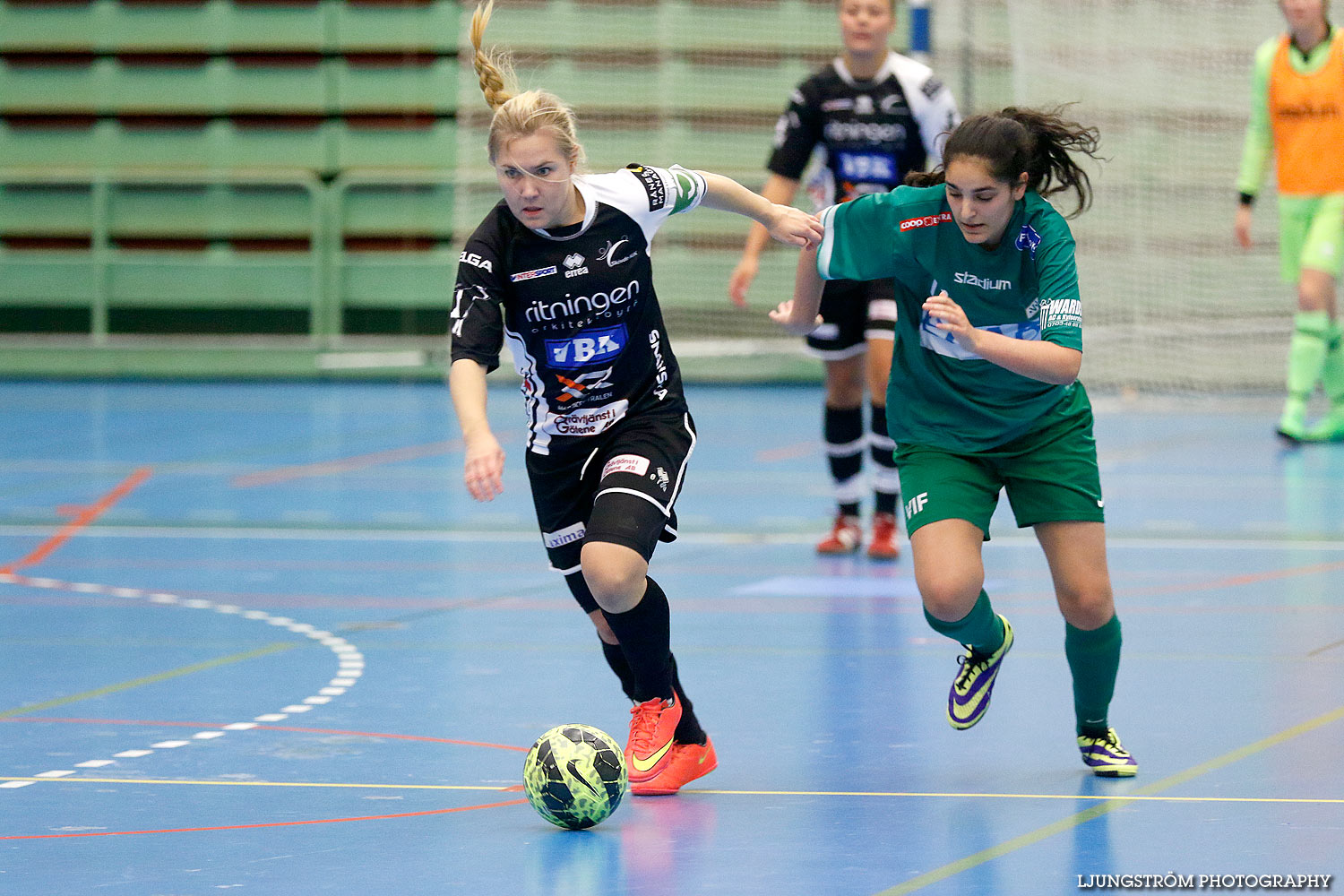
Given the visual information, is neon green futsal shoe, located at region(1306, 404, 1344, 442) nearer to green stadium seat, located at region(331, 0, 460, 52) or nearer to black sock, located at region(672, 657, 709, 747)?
black sock, located at region(672, 657, 709, 747)

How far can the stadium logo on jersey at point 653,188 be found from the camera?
4066 millimetres

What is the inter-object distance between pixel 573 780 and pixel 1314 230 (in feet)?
23.9

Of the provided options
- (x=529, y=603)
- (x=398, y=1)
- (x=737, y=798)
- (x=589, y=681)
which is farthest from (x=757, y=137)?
(x=737, y=798)

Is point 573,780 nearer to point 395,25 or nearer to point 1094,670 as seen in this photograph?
point 1094,670

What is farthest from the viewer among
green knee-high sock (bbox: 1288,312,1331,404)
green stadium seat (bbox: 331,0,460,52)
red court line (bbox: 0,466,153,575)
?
green stadium seat (bbox: 331,0,460,52)

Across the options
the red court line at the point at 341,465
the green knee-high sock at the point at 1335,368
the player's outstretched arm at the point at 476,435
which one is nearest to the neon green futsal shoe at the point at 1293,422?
the green knee-high sock at the point at 1335,368

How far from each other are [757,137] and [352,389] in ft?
12.9

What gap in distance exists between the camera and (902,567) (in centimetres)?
688

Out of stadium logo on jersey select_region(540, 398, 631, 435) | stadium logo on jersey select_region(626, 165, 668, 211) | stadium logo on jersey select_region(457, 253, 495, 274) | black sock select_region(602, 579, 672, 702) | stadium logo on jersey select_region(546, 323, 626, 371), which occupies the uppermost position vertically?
stadium logo on jersey select_region(626, 165, 668, 211)

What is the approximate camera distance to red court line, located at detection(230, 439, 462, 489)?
939 cm

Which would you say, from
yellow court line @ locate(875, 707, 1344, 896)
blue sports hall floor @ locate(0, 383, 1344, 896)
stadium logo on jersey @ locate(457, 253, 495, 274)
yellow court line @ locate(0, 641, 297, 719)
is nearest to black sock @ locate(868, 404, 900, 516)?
blue sports hall floor @ locate(0, 383, 1344, 896)

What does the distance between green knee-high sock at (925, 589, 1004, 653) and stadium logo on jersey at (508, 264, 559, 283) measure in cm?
107

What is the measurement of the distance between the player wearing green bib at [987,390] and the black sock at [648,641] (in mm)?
545

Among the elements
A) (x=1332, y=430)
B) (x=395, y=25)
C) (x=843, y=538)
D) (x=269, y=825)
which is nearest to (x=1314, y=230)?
(x=1332, y=430)
